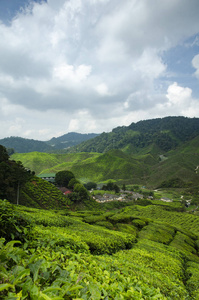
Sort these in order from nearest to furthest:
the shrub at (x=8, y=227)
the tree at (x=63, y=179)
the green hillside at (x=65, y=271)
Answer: the green hillside at (x=65, y=271)
the shrub at (x=8, y=227)
the tree at (x=63, y=179)

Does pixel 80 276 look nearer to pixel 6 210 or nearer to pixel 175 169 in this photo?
pixel 6 210

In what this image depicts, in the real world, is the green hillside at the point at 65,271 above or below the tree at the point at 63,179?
above

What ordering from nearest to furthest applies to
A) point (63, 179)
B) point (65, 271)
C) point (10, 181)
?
1. point (65, 271)
2. point (10, 181)
3. point (63, 179)

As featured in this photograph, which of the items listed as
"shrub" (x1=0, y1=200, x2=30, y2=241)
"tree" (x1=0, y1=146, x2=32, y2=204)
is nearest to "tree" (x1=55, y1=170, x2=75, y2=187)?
"tree" (x1=0, y1=146, x2=32, y2=204)

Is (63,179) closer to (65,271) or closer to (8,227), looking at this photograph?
(8,227)

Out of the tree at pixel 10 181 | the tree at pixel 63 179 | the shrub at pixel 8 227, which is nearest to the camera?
the shrub at pixel 8 227

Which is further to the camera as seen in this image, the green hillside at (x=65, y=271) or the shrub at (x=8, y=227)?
the shrub at (x=8, y=227)

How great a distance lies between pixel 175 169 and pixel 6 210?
19484 cm

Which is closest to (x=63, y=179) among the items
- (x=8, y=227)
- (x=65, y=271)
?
(x=8, y=227)

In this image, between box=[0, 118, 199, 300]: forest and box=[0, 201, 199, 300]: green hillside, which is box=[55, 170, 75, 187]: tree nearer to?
box=[0, 118, 199, 300]: forest

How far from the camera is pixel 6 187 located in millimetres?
35125

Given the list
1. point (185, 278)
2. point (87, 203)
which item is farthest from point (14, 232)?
point (87, 203)

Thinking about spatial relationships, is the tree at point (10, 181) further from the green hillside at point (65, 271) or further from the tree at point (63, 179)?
the tree at point (63, 179)

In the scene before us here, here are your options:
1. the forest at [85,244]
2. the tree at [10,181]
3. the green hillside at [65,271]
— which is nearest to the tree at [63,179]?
the forest at [85,244]
